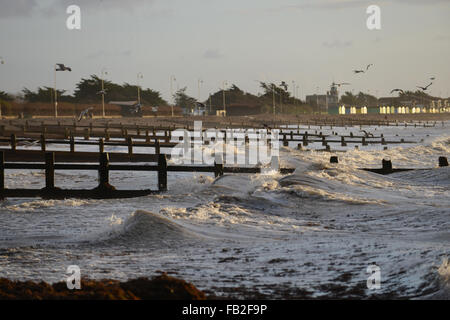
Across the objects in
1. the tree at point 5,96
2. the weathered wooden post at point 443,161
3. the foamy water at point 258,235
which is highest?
the tree at point 5,96

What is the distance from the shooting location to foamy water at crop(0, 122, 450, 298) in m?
7.88

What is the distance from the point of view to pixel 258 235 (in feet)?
37.1

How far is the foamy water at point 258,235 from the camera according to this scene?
7879 millimetres

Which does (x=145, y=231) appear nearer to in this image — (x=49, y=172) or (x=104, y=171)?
(x=104, y=171)

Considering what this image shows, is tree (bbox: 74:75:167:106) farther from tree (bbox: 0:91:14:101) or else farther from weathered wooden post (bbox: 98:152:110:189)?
weathered wooden post (bbox: 98:152:110:189)

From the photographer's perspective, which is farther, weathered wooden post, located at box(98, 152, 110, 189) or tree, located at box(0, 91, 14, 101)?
tree, located at box(0, 91, 14, 101)

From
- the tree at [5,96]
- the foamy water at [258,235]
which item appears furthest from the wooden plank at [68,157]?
the tree at [5,96]

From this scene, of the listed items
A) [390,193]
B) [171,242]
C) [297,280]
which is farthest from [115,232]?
[390,193]
